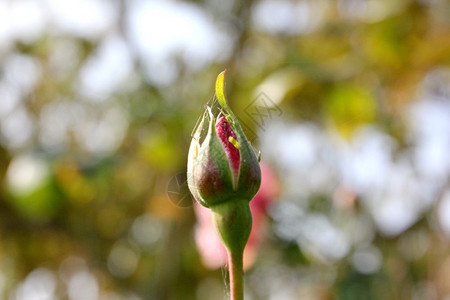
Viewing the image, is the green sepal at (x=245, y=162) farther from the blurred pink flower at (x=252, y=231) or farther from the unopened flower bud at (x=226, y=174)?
the blurred pink flower at (x=252, y=231)

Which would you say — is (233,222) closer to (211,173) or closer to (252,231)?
(211,173)

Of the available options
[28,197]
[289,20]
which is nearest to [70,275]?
[28,197]

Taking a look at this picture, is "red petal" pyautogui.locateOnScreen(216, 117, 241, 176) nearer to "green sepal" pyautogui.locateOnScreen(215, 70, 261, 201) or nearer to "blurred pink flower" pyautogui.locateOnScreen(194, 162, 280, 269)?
"green sepal" pyautogui.locateOnScreen(215, 70, 261, 201)

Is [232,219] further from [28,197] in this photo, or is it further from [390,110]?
[390,110]

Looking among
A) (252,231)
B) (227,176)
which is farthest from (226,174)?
(252,231)

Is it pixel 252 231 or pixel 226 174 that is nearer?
pixel 226 174

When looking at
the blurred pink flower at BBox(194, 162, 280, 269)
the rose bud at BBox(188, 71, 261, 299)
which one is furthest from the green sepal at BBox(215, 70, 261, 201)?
the blurred pink flower at BBox(194, 162, 280, 269)

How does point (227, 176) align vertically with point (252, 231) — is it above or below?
below
